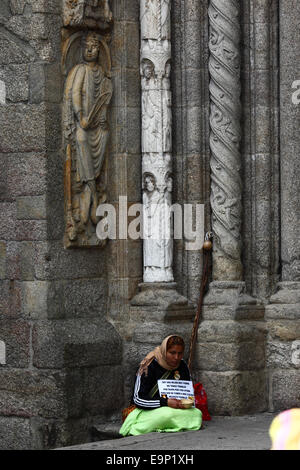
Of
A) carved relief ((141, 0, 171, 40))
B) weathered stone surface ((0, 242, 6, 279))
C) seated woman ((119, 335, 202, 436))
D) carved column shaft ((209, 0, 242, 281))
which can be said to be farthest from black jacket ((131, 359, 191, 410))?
carved relief ((141, 0, 171, 40))

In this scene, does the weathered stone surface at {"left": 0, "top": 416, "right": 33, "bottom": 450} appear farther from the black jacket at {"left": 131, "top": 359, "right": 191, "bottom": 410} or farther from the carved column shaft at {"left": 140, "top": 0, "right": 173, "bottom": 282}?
the carved column shaft at {"left": 140, "top": 0, "right": 173, "bottom": 282}

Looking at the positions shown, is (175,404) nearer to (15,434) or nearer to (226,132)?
(15,434)

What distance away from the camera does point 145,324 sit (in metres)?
6.83

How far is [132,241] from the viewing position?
699cm

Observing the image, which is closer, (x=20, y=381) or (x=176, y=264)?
(x=20, y=381)

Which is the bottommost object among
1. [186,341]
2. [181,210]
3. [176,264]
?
[186,341]

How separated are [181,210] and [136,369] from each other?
1297mm

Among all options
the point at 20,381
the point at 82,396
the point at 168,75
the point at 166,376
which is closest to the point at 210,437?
the point at 166,376

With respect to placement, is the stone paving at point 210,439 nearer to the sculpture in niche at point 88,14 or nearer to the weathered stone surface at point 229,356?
the weathered stone surface at point 229,356

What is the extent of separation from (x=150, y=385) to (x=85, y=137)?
1907 mm

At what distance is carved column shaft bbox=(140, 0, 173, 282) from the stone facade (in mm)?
100

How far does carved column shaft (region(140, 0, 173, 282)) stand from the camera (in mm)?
6934

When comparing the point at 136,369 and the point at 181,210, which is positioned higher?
the point at 181,210
